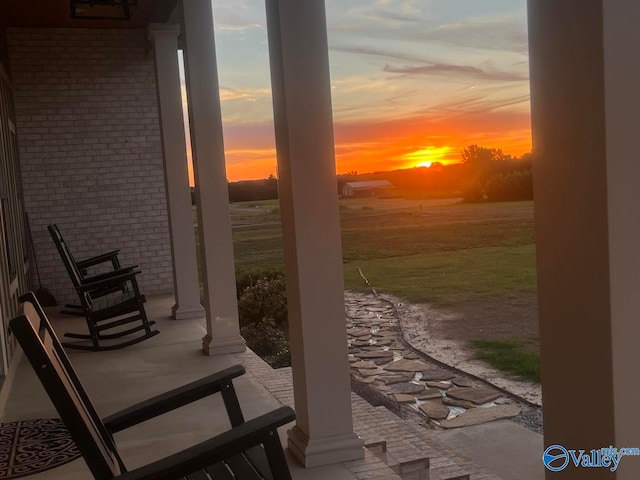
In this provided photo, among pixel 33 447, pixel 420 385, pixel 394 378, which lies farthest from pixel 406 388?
pixel 33 447

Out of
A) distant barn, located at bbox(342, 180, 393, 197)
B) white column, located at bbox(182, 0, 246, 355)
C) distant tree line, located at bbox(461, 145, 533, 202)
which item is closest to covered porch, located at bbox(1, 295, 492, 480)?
white column, located at bbox(182, 0, 246, 355)

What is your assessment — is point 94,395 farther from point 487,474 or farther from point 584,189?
point 584,189

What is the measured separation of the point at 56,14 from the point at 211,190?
3.69 meters

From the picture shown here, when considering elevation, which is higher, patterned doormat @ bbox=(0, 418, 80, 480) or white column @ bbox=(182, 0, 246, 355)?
white column @ bbox=(182, 0, 246, 355)

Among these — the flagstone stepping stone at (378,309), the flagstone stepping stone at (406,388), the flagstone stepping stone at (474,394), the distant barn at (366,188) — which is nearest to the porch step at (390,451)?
the flagstone stepping stone at (406,388)

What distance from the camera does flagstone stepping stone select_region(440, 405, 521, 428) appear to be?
6.45 m

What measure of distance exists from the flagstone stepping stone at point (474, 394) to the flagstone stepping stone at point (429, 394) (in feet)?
0.61

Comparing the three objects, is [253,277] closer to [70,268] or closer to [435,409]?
[435,409]

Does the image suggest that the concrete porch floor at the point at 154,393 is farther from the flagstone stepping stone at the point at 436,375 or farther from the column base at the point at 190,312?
the flagstone stepping stone at the point at 436,375

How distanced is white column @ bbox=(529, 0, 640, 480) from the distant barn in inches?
532

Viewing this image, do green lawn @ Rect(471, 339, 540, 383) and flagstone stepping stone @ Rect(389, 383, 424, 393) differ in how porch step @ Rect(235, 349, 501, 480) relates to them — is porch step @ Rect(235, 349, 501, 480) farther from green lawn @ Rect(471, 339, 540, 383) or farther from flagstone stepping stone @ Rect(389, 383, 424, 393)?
green lawn @ Rect(471, 339, 540, 383)

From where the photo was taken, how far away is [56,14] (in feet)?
24.2

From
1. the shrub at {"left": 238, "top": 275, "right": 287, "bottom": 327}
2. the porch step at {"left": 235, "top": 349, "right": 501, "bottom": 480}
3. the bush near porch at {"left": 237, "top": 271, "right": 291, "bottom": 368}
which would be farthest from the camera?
the shrub at {"left": 238, "top": 275, "right": 287, "bottom": 327}

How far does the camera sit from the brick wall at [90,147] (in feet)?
26.2
